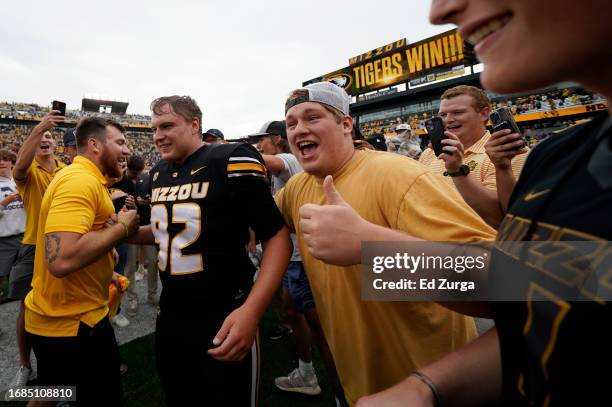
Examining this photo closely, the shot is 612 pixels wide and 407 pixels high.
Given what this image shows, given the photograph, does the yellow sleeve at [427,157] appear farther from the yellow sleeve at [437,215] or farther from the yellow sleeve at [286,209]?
the yellow sleeve at [437,215]

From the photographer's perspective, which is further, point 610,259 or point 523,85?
point 523,85

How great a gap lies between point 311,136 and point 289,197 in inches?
17.0

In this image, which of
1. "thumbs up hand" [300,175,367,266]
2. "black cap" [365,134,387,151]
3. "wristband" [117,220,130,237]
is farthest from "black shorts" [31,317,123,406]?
"black cap" [365,134,387,151]

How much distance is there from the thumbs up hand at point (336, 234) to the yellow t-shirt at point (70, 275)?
1.77m

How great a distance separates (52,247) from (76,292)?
44 cm

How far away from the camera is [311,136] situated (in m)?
1.69

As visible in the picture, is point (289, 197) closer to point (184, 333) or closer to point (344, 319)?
point (344, 319)

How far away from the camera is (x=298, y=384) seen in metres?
3.06

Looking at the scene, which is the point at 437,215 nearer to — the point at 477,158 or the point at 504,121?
the point at 504,121

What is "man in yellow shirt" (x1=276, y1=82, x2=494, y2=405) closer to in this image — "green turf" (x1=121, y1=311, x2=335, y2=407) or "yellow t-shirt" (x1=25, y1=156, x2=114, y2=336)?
"yellow t-shirt" (x1=25, y1=156, x2=114, y2=336)

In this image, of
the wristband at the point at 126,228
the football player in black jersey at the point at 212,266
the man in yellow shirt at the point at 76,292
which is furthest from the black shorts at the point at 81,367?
the wristband at the point at 126,228

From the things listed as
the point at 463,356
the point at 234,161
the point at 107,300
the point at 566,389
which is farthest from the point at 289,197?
the point at 107,300

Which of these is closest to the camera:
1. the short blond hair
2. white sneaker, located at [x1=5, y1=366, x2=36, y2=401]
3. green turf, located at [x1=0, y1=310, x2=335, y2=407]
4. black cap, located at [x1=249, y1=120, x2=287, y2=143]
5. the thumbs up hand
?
the thumbs up hand

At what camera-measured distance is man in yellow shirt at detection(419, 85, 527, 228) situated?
2.04 meters
